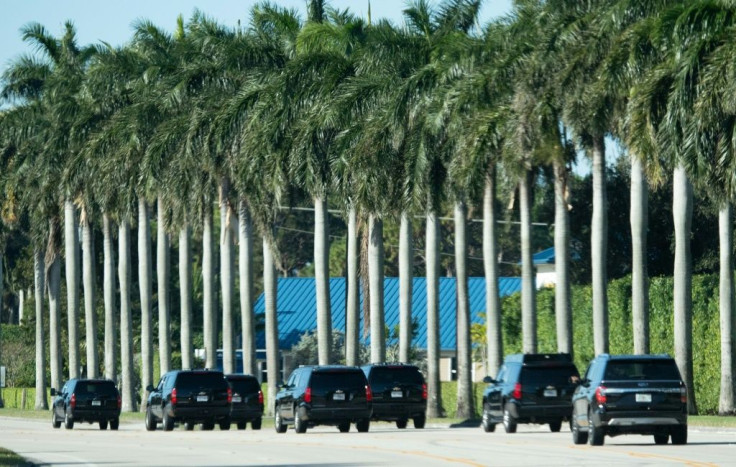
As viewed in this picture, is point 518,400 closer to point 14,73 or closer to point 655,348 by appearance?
point 655,348

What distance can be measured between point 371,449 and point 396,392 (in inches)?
490

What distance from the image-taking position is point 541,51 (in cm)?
4412

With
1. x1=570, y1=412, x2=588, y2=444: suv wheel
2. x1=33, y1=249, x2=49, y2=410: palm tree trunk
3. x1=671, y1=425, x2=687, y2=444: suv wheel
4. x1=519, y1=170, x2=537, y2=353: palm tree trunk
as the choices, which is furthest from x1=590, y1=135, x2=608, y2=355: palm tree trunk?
x1=33, y1=249, x2=49, y2=410: palm tree trunk

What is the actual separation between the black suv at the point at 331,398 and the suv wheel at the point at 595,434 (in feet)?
35.6

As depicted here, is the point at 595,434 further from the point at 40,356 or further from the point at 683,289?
the point at 40,356

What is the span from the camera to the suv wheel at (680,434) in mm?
30312

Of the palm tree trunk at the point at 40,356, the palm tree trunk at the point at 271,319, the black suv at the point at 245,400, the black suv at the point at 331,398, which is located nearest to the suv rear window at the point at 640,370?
the black suv at the point at 331,398

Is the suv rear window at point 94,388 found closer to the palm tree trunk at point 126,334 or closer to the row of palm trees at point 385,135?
the row of palm trees at point 385,135

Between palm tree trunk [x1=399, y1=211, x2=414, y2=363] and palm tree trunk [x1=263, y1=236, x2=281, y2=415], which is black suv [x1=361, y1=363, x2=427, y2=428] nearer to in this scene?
palm tree trunk [x1=399, y1=211, x2=414, y2=363]

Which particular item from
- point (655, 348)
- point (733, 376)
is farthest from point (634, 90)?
point (655, 348)

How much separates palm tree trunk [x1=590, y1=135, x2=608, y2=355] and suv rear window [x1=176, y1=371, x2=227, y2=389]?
10314 mm

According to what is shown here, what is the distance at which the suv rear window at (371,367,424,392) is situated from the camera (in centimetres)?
4362

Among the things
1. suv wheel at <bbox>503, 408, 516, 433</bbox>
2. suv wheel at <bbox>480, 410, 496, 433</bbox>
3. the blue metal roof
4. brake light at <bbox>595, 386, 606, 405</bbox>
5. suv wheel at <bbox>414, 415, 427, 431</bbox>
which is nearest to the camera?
brake light at <bbox>595, 386, 606, 405</bbox>

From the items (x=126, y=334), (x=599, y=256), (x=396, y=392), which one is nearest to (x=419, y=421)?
(x=396, y=392)
